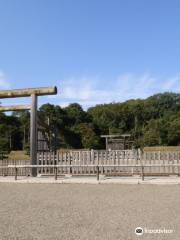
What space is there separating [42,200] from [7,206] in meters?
1.17

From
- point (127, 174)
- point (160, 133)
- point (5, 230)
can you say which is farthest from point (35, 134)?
point (160, 133)

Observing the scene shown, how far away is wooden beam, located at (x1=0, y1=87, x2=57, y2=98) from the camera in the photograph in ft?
54.4

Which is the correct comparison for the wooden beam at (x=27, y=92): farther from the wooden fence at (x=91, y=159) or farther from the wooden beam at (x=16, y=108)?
the wooden fence at (x=91, y=159)

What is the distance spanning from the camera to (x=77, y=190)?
37.5 feet

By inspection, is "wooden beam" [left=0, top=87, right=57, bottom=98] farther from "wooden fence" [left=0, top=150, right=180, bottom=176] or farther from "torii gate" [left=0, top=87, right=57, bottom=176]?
"wooden fence" [left=0, top=150, right=180, bottom=176]

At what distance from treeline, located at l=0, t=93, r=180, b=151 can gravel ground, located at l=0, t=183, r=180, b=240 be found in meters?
9.62

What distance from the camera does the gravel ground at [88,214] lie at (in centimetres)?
536

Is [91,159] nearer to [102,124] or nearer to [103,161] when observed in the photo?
[103,161]

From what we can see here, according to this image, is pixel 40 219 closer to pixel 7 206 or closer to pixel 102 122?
pixel 7 206

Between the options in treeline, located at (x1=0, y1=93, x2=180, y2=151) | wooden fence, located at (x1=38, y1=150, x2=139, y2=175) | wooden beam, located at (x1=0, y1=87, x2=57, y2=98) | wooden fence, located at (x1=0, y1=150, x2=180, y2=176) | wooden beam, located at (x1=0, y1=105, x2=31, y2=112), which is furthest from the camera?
treeline, located at (x1=0, y1=93, x2=180, y2=151)

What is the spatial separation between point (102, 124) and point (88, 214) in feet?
232

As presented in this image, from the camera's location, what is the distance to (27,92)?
56.1ft
